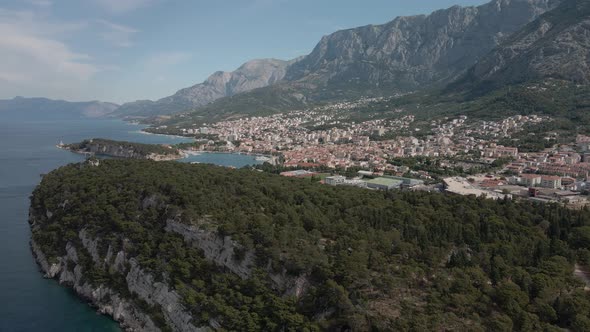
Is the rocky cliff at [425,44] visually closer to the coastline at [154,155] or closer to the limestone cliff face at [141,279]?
the coastline at [154,155]

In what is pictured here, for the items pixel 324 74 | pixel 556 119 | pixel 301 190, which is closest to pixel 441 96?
pixel 556 119

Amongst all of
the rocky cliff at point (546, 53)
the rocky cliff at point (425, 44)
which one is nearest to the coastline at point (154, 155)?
the rocky cliff at point (546, 53)

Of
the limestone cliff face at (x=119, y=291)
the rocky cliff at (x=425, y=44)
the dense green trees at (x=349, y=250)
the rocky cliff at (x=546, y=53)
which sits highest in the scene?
the rocky cliff at (x=425, y=44)

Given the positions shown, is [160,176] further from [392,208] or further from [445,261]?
[445,261]

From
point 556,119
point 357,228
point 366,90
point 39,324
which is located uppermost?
point 366,90

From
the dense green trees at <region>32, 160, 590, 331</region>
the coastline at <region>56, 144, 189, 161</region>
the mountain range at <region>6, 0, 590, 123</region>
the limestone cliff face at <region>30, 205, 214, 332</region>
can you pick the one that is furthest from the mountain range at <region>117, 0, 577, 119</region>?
the limestone cliff face at <region>30, 205, 214, 332</region>

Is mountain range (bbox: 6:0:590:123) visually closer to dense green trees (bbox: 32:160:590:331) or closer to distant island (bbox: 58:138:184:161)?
distant island (bbox: 58:138:184:161)
